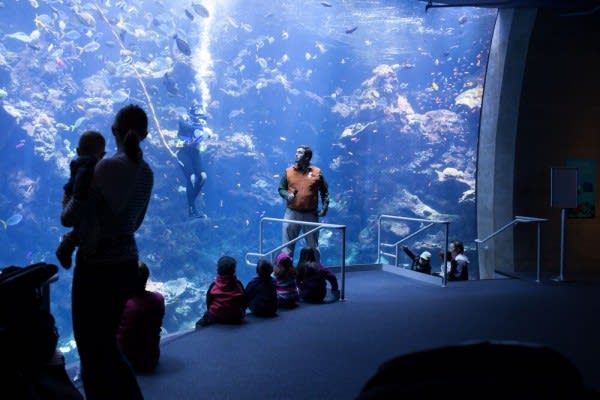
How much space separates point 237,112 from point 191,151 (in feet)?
19.1

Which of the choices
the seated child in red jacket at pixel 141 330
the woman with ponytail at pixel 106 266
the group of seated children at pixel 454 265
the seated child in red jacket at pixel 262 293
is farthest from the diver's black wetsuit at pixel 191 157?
the woman with ponytail at pixel 106 266

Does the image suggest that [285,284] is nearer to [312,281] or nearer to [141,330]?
→ [312,281]

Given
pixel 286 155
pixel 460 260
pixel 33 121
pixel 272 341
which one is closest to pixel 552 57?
pixel 460 260

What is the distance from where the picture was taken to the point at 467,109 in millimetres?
24719

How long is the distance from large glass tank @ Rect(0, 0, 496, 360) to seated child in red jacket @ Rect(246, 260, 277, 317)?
41.9ft

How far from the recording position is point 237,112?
24828 mm

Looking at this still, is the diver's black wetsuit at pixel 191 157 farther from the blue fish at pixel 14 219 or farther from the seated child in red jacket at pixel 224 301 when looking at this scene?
the seated child in red jacket at pixel 224 301

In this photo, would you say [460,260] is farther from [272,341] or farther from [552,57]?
[272,341]

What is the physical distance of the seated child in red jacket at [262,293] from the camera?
197 inches

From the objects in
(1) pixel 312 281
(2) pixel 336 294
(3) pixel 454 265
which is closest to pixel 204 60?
(3) pixel 454 265

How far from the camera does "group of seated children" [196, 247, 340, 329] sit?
473cm

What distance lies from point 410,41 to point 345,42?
159 inches

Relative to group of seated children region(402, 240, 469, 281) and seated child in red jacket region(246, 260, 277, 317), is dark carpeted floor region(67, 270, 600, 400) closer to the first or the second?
seated child in red jacket region(246, 260, 277, 317)

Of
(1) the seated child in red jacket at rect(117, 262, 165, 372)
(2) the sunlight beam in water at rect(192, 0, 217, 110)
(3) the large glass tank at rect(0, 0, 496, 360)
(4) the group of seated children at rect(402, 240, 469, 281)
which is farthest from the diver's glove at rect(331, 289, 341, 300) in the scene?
(2) the sunlight beam in water at rect(192, 0, 217, 110)
